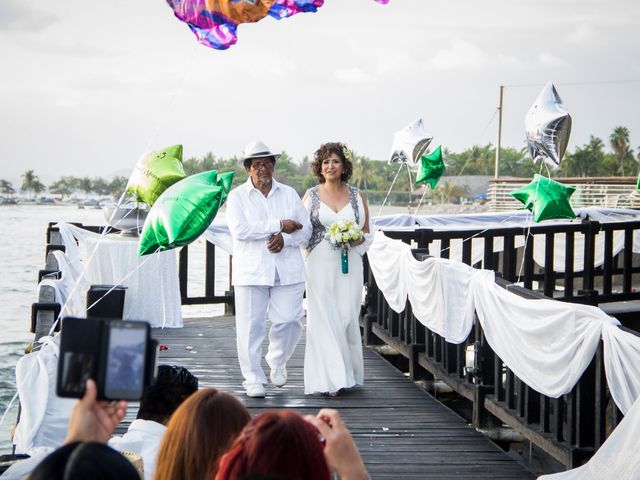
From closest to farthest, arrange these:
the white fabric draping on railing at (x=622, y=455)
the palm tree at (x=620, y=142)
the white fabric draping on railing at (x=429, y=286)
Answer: the white fabric draping on railing at (x=622, y=455) → the white fabric draping on railing at (x=429, y=286) → the palm tree at (x=620, y=142)

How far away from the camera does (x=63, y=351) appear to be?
1851mm

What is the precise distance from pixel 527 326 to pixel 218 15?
2.77 m

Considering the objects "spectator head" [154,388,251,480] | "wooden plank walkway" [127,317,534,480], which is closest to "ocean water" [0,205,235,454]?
"wooden plank walkway" [127,317,534,480]

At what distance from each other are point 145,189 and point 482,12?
7211 centimetres

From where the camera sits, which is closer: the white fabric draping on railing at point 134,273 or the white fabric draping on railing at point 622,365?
the white fabric draping on railing at point 622,365

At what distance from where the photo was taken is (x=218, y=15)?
608cm

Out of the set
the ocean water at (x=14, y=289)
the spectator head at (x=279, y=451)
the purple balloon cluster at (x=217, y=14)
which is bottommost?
the ocean water at (x=14, y=289)

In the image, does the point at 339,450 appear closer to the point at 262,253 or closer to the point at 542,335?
the point at 542,335

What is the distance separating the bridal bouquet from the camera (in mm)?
7496

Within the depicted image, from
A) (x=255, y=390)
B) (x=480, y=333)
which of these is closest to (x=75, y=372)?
(x=480, y=333)

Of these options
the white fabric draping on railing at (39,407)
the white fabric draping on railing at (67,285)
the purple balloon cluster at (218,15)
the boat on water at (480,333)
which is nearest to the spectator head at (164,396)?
the white fabric draping on railing at (39,407)

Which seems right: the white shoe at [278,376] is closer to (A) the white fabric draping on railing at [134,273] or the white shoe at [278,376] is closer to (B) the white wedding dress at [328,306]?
(B) the white wedding dress at [328,306]

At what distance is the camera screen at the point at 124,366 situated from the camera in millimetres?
1832

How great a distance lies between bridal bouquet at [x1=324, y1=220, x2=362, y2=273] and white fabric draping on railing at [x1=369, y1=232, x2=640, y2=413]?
0.78m
